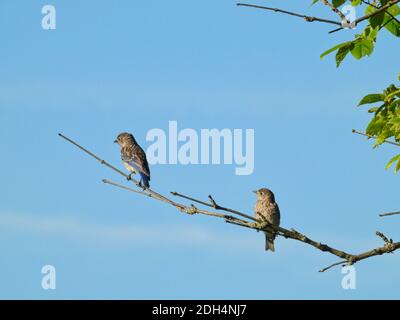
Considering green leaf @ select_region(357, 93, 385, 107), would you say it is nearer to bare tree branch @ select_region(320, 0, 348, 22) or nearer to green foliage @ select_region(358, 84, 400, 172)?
green foliage @ select_region(358, 84, 400, 172)

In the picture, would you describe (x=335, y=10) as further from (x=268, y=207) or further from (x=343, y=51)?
(x=268, y=207)

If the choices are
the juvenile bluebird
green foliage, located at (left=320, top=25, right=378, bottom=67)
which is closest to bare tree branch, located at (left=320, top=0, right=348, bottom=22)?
green foliage, located at (left=320, top=25, right=378, bottom=67)

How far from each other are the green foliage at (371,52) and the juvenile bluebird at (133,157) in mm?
8943

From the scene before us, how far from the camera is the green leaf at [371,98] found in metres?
5.41

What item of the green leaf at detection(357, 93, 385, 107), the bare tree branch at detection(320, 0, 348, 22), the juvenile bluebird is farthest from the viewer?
the juvenile bluebird

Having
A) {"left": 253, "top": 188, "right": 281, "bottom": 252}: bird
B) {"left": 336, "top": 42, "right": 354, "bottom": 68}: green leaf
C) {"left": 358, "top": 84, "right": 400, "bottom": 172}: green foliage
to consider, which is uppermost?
{"left": 253, "top": 188, "right": 281, "bottom": 252}: bird

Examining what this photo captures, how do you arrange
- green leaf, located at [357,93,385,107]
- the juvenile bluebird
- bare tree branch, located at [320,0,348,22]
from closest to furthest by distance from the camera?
bare tree branch, located at [320,0,348,22]
green leaf, located at [357,93,385,107]
the juvenile bluebird

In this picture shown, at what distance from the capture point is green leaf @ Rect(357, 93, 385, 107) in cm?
541

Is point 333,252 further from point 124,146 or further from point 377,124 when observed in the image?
point 124,146

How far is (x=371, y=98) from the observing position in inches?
215

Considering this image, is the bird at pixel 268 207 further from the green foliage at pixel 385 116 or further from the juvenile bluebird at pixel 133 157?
the green foliage at pixel 385 116

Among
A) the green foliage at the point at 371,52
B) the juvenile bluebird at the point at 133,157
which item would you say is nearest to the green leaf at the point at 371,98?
the green foliage at the point at 371,52

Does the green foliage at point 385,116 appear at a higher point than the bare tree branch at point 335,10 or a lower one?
lower

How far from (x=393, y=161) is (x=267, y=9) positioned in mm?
1816
